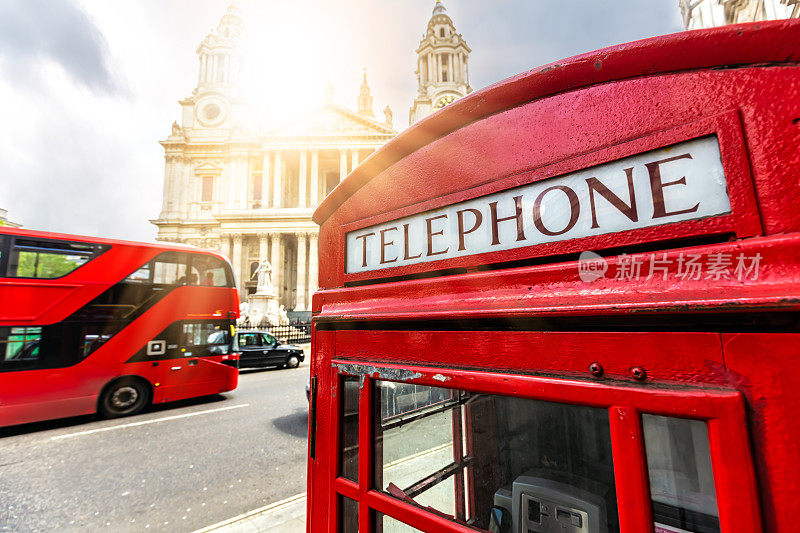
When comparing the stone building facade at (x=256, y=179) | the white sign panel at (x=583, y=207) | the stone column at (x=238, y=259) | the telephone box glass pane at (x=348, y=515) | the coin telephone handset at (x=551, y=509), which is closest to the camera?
the white sign panel at (x=583, y=207)

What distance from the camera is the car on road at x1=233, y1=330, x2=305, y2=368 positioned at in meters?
11.1

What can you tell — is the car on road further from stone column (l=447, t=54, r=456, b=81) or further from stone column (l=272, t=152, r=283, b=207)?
stone column (l=447, t=54, r=456, b=81)

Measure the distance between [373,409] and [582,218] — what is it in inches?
37.4

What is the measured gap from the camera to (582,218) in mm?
845

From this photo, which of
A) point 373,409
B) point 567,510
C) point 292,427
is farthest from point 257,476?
point 567,510

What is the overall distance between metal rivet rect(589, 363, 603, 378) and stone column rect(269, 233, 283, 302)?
3141 cm

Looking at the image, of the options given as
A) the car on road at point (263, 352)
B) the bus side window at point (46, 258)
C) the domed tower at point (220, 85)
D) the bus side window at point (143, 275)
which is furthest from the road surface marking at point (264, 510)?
the domed tower at point (220, 85)

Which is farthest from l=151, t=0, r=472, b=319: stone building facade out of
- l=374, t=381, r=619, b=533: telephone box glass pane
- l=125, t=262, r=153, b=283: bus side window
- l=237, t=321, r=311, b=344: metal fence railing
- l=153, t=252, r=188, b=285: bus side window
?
l=374, t=381, r=619, b=533: telephone box glass pane

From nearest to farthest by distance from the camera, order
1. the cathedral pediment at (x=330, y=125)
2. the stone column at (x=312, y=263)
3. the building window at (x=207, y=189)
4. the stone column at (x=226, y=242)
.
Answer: the stone column at (x=312, y=263)
the stone column at (x=226, y=242)
the cathedral pediment at (x=330, y=125)
the building window at (x=207, y=189)

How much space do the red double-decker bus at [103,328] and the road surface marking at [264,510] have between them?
4.91m

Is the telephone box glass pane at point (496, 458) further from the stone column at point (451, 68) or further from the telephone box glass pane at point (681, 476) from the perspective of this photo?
the stone column at point (451, 68)

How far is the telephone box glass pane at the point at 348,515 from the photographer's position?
1.35 meters

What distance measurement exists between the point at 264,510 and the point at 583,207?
3736 millimetres

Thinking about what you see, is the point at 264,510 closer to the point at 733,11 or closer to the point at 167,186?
the point at 733,11
